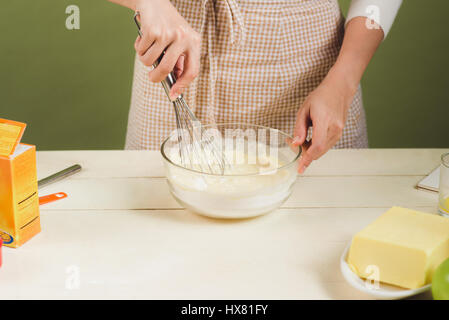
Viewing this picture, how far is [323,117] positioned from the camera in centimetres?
96

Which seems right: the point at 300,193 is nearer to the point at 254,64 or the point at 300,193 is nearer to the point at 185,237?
the point at 185,237

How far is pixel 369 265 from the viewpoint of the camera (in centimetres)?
65

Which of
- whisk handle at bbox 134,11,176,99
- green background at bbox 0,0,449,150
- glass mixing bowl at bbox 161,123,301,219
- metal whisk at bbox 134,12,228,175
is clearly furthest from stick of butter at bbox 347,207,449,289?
green background at bbox 0,0,449,150

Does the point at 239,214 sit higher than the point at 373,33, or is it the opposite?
the point at 373,33

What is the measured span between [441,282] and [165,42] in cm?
54

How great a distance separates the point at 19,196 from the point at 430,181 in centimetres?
69

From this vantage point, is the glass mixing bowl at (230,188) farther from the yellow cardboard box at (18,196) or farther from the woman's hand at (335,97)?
the yellow cardboard box at (18,196)

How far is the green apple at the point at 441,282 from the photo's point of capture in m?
0.57

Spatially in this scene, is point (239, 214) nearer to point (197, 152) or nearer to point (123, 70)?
point (197, 152)

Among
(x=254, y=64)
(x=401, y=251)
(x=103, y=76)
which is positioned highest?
(x=254, y=64)

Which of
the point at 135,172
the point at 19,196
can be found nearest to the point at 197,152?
the point at 135,172

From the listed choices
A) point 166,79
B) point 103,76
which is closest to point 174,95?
point 166,79

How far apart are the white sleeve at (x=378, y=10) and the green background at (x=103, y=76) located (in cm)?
86

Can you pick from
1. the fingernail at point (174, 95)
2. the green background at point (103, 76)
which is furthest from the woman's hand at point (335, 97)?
the green background at point (103, 76)
